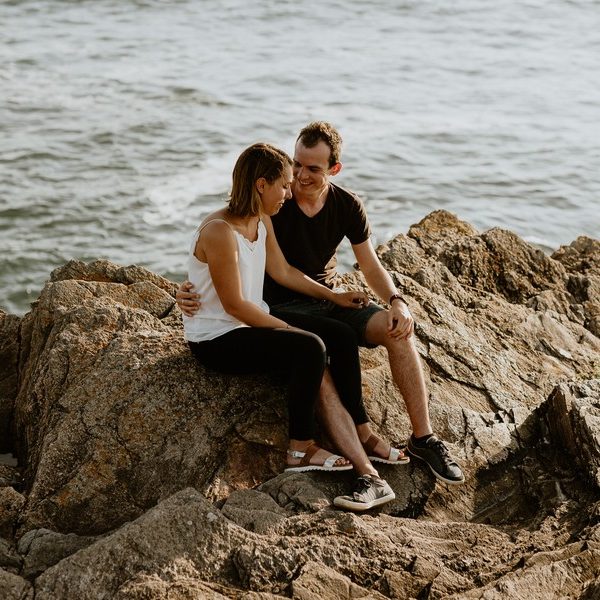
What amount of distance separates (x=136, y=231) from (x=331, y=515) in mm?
11875

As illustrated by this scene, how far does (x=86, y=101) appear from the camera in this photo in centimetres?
2309

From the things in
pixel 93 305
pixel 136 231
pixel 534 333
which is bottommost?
pixel 136 231

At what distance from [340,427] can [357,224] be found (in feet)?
5.34

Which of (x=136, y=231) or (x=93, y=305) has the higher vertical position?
(x=93, y=305)

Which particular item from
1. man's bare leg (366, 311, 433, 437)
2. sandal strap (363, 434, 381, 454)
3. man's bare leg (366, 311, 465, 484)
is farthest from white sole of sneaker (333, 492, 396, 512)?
man's bare leg (366, 311, 433, 437)

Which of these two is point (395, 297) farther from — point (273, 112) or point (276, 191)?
point (273, 112)

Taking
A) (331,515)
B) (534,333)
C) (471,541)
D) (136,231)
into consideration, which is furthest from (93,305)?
(136,231)

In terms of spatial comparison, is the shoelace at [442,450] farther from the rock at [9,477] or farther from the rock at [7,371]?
the rock at [7,371]

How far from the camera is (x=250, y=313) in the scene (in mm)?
6246

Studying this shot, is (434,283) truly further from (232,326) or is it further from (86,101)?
(86,101)

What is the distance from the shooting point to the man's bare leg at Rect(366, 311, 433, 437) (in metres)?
6.46

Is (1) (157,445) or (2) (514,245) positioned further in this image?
(2) (514,245)

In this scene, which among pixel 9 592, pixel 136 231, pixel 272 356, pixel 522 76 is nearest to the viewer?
pixel 9 592

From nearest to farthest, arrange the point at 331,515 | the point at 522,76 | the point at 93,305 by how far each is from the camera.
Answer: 1. the point at 331,515
2. the point at 93,305
3. the point at 522,76
